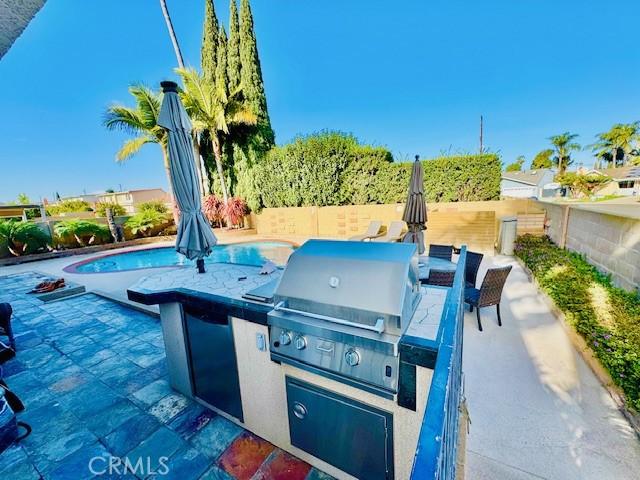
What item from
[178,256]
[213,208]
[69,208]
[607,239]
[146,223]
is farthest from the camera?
[69,208]

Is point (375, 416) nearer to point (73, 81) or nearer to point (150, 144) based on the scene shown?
point (150, 144)

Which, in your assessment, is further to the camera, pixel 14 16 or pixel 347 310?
pixel 347 310

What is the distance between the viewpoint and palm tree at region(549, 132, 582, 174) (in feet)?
135

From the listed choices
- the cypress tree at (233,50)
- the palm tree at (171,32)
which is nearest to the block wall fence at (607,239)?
the cypress tree at (233,50)

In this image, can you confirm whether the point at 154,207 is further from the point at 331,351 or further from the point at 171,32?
the point at 331,351

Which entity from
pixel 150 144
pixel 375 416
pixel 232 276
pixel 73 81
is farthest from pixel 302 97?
pixel 375 416

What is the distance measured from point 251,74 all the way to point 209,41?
3.70 m

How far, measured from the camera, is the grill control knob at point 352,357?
1389 mm

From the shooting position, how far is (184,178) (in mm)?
3070

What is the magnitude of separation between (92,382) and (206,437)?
185cm

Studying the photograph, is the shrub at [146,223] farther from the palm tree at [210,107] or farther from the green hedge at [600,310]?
the green hedge at [600,310]

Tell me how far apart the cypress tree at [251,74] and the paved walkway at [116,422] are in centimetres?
1247

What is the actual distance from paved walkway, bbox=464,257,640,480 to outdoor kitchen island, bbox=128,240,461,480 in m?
1.05

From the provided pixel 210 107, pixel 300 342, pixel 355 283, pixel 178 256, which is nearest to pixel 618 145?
pixel 210 107
